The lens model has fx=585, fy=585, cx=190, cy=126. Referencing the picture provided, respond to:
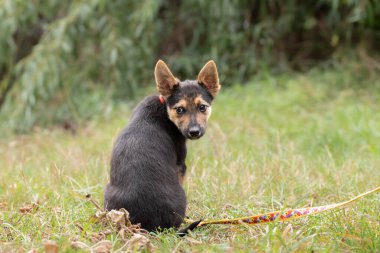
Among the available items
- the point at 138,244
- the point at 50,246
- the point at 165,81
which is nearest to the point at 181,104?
the point at 165,81

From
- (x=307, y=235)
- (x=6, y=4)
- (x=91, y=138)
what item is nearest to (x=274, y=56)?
(x=91, y=138)

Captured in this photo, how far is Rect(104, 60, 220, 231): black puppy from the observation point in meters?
4.21

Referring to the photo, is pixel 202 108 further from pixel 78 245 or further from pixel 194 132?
pixel 78 245

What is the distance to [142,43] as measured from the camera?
10523 mm

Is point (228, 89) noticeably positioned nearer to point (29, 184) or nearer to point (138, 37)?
point (138, 37)

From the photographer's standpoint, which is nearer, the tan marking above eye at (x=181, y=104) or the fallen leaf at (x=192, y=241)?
the fallen leaf at (x=192, y=241)

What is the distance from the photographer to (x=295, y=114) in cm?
884

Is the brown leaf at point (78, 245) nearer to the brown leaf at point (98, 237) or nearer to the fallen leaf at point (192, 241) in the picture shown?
the brown leaf at point (98, 237)

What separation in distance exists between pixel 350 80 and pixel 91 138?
4411mm

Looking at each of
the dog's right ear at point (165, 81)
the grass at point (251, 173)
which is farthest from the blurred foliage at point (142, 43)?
the dog's right ear at point (165, 81)

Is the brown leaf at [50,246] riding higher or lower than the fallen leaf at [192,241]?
higher

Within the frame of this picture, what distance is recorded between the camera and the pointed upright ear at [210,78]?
198 inches

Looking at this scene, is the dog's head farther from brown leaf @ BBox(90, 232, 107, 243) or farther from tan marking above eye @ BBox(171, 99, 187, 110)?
brown leaf @ BBox(90, 232, 107, 243)

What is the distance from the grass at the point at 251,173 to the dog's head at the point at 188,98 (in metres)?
0.70
